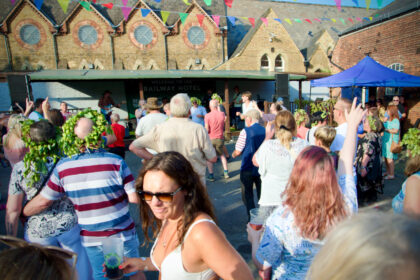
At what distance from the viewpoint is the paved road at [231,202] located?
342 cm

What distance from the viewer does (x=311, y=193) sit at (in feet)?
5.05

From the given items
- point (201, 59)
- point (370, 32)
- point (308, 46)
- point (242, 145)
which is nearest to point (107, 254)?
point (242, 145)

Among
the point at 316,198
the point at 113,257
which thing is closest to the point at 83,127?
the point at 113,257

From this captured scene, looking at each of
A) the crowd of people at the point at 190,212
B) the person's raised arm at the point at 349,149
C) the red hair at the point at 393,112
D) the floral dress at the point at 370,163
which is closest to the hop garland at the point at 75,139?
the crowd of people at the point at 190,212

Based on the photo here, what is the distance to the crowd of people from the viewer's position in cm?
71

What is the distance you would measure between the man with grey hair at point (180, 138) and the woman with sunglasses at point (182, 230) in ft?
4.68

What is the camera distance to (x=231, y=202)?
4711 mm

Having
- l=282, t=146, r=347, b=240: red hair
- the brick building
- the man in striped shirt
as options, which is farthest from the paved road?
the brick building

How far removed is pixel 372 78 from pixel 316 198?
820 cm

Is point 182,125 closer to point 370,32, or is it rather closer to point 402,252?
point 402,252

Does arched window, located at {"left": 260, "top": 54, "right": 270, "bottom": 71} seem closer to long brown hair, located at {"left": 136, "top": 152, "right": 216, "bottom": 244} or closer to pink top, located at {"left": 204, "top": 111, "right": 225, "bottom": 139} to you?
pink top, located at {"left": 204, "top": 111, "right": 225, "bottom": 139}

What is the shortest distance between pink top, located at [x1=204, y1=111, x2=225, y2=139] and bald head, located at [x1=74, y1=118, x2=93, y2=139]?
3.72 metres

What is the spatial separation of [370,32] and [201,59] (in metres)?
10.7

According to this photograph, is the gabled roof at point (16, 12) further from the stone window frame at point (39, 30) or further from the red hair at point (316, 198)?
the red hair at point (316, 198)
